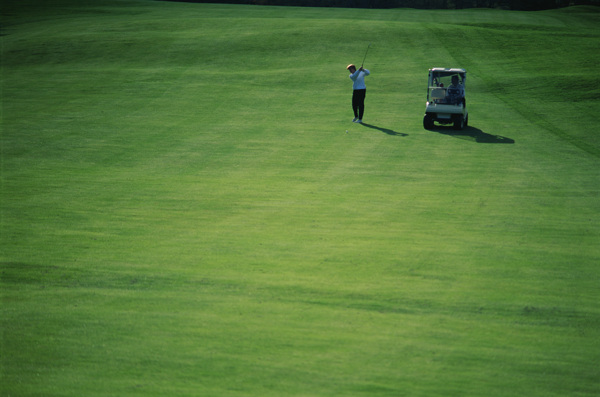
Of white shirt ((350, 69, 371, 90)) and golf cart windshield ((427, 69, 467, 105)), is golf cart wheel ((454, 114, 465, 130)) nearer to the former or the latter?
golf cart windshield ((427, 69, 467, 105))

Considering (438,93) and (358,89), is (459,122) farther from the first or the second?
(358,89)

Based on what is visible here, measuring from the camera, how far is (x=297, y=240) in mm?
9961

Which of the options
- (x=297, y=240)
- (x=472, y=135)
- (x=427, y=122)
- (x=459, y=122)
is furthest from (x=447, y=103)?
(x=297, y=240)

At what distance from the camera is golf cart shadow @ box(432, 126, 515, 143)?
18023 mm

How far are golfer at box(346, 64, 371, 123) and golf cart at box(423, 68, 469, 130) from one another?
2293 mm

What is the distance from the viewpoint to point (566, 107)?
22406mm

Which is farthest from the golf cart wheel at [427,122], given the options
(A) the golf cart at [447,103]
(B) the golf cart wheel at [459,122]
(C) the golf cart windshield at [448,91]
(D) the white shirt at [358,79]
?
(D) the white shirt at [358,79]

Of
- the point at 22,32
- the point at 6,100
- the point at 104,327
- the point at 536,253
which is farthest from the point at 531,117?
the point at 22,32

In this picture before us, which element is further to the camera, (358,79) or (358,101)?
(358,101)

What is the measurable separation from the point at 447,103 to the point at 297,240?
11473mm

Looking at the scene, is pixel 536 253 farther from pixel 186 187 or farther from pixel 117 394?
pixel 186 187

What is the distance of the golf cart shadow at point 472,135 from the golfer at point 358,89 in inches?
108

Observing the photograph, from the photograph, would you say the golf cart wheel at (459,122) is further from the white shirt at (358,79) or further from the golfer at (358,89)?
the white shirt at (358,79)

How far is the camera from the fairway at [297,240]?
638 centimetres
